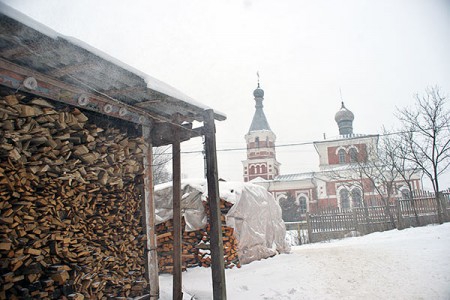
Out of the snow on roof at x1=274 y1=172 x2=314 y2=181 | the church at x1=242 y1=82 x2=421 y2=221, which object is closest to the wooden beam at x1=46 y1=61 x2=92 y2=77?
the church at x1=242 y1=82 x2=421 y2=221

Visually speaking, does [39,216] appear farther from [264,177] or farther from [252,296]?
[264,177]

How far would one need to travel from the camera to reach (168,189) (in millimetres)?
8141

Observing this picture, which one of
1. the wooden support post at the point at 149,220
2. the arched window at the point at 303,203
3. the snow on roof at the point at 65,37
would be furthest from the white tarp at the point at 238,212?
A: the arched window at the point at 303,203

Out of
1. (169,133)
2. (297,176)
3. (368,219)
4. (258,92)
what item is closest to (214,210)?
(169,133)

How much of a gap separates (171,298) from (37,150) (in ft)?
9.83

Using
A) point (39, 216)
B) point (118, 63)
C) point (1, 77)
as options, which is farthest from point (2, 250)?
point (118, 63)

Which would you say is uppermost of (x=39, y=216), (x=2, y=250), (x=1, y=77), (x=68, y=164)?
(x=1, y=77)

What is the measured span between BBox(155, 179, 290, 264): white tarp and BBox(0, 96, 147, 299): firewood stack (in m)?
3.28

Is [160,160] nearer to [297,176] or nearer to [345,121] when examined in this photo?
[297,176]

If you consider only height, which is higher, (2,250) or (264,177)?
(264,177)

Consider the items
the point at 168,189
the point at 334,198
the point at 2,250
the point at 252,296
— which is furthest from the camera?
the point at 334,198

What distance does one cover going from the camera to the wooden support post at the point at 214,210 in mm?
3973

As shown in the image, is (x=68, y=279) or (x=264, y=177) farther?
(x=264, y=177)

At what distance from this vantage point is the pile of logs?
747cm
